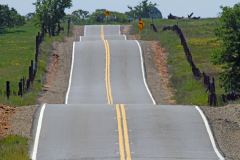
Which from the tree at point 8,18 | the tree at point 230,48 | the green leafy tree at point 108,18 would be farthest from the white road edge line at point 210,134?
the green leafy tree at point 108,18

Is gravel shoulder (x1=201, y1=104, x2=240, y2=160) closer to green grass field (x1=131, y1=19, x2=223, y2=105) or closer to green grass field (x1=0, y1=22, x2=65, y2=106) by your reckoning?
green grass field (x1=131, y1=19, x2=223, y2=105)

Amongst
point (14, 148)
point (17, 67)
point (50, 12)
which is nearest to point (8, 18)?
point (50, 12)

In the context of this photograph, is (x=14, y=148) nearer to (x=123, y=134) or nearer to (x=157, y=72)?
(x=123, y=134)

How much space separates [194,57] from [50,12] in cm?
3107

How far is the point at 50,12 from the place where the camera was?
9275 cm

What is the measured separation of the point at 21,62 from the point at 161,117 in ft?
114

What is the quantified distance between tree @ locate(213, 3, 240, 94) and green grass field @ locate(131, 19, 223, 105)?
5.37 feet

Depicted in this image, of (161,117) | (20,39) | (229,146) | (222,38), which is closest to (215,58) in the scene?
(222,38)

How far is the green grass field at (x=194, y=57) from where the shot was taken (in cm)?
4509

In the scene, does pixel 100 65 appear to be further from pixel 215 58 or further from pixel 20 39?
pixel 20 39

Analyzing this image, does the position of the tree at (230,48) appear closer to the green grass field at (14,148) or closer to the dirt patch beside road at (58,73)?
the dirt patch beside road at (58,73)

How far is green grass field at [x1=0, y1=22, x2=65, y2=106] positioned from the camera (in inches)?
1636

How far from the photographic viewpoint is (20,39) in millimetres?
89750

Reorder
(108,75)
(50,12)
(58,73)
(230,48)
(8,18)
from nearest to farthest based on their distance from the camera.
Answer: (230,48), (108,75), (58,73), (50,12), (8,18)
